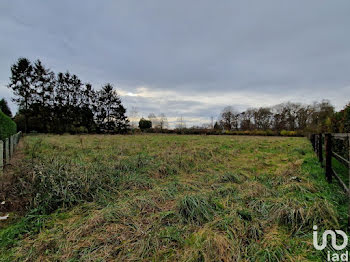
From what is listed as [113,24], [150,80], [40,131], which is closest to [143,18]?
[113,24]

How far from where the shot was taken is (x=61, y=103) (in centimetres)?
2266

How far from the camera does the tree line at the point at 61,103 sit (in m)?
19.0

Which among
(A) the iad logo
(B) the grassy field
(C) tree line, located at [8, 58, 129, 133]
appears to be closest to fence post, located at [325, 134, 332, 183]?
(B) the grassy field

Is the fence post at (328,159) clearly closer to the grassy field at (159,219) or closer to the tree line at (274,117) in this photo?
the grassy field at (159,219)

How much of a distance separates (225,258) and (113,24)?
30.8ft

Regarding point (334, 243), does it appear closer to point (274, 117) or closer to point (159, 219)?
point (159, 219)

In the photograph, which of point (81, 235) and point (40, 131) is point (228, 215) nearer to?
point (81, 235)

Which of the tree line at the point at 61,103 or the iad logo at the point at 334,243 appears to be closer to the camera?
the iad logo at the point at 334,243

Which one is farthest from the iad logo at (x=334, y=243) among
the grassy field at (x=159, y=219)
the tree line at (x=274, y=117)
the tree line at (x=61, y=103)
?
the tree line at (x=274, y=117)

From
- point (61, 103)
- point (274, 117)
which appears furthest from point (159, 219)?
point (274, 117)

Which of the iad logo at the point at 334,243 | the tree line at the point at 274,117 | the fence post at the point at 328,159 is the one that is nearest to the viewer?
the iad logo at the point at 334,243

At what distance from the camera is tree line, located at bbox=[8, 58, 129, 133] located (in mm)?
19000

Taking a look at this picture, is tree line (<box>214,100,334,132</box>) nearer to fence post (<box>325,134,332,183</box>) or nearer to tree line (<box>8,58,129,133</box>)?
tree line (<box>8,58,129,133</box>)

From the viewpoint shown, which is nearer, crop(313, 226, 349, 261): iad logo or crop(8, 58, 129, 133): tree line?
crop(313, 226, 349, 261): iad logo
